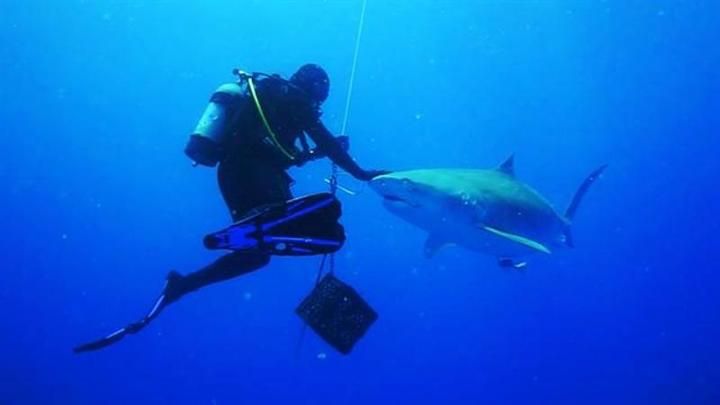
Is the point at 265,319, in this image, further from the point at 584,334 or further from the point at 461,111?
the point at 461,111

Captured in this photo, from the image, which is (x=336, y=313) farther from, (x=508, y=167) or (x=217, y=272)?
(x=508, y=167)

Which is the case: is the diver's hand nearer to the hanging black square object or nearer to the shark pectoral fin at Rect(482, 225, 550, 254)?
the hanging black square object

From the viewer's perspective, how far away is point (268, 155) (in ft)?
18.7

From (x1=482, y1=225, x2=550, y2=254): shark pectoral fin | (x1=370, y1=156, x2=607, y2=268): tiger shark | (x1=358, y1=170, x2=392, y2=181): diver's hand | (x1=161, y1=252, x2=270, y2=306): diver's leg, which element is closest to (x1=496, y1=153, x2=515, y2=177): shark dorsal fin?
(x1=370, y1=156, x2=607, y2=268): tiger shark

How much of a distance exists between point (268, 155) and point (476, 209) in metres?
5.21

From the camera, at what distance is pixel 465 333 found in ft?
145

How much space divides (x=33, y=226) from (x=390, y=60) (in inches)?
2139

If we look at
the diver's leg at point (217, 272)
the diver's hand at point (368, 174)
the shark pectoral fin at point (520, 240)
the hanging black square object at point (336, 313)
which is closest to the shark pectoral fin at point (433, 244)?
the shark pectoral fin at point (520, 240)

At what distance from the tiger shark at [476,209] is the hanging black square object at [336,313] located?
7.65 feet

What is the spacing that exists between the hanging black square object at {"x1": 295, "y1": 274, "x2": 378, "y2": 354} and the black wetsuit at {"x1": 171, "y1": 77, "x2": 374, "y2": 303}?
1168 millimetres

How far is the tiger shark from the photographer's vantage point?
359 inches

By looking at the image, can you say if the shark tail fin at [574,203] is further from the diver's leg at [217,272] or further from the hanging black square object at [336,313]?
the diver's leg at [217,272]

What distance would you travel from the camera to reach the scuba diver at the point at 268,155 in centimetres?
504

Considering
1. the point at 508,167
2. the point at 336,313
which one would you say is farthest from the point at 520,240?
the point at 336,313
